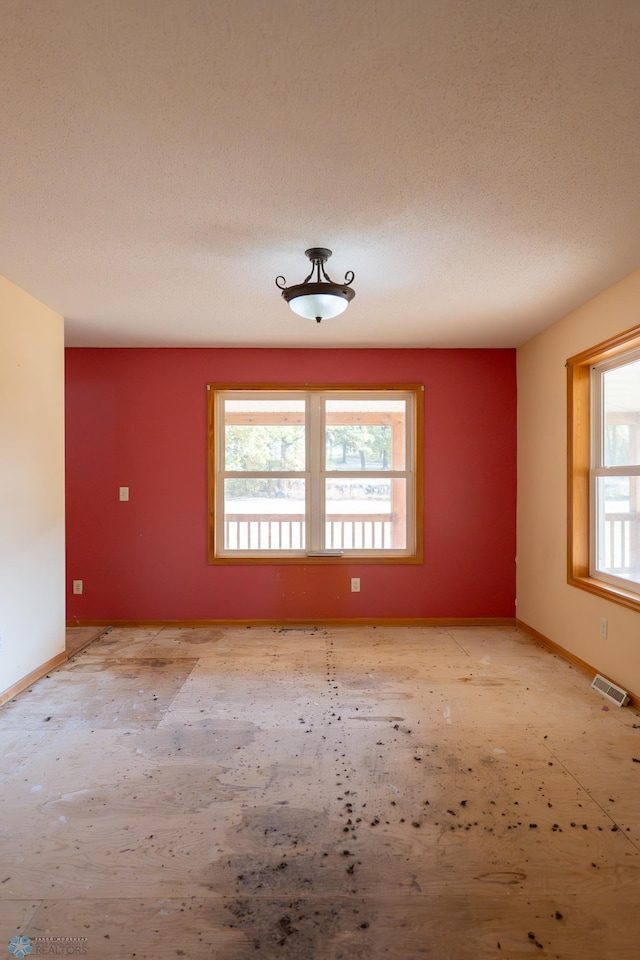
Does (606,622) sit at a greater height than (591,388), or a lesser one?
lesser

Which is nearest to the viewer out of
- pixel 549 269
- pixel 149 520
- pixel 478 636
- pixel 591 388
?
pixel 549 269

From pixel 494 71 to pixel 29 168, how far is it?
1.68 meters

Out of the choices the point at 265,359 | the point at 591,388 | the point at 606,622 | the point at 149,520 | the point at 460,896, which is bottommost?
the point at 460,896

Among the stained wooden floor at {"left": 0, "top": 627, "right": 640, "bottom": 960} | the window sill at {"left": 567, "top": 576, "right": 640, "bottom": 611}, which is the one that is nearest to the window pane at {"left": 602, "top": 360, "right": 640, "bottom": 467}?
the window sill at {"left": 567, "top": 576, "right": 640, "bottom": 611}

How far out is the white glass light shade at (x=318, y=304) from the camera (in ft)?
8.75

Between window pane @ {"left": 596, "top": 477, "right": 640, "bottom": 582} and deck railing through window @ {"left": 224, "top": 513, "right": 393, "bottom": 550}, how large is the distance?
179cm

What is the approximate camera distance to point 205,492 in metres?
4.67

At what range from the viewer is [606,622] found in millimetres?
3291

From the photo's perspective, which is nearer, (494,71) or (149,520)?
(494,71)

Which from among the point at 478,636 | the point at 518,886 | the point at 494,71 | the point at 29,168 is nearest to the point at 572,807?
the point at 518,886

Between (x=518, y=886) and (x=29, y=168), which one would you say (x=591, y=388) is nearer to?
(x=518, y=886)

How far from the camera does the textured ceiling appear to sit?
1.38 meters

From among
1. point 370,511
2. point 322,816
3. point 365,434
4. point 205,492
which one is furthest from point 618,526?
point 205,492

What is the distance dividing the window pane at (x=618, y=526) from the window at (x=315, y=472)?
1.57 metres
